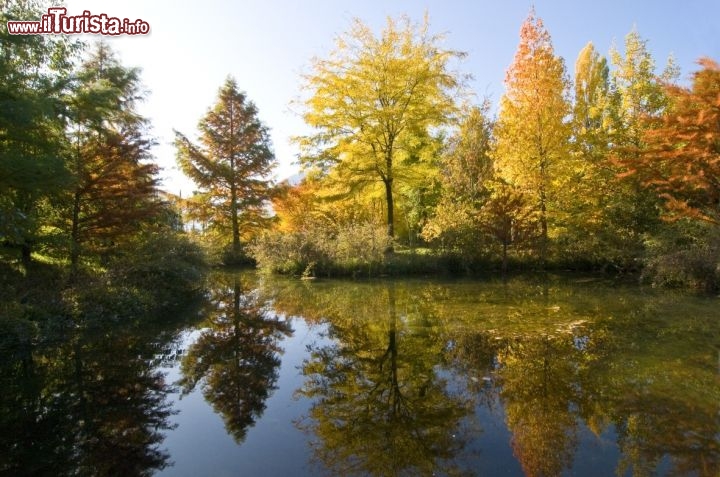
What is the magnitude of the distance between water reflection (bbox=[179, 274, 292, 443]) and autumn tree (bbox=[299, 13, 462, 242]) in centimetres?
874

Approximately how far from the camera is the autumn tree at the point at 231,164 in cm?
2438

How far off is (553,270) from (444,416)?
1473 centimetres

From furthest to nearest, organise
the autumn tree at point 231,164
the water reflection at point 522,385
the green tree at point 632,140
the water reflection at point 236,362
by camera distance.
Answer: the autumn tree at point 231,164, the green tree at point 632,140, the water reflection at point 236,362, the water reflection at point 522,385

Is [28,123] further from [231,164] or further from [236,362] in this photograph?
[231,164]

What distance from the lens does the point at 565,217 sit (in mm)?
16312

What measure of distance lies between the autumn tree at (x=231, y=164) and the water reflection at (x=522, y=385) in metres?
17.1

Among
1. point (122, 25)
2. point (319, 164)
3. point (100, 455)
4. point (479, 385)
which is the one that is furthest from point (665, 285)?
point (122, 25)

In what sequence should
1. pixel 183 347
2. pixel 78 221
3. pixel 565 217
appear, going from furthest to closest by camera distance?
pixel 565 217
pixel 78 221
pixel 183 347

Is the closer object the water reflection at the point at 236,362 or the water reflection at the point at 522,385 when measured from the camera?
the water reflection at the point at 522,385

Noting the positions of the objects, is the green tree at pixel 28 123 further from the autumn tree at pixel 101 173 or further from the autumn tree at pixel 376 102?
the autumn tree at pixel 376 102

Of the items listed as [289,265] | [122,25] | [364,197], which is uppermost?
[122,25]

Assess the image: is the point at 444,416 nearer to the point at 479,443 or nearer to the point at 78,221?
the point at 479,443

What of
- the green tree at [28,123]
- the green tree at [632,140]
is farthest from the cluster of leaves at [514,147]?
the green tree at [28,123]

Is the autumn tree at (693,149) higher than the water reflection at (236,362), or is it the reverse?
the autumn tree at (693,149)
